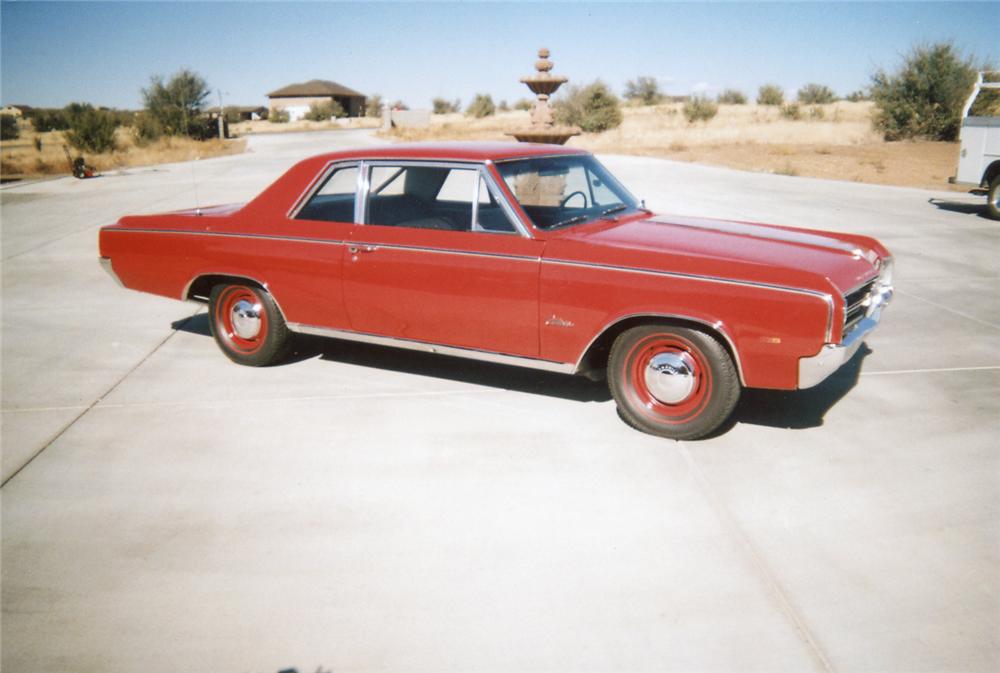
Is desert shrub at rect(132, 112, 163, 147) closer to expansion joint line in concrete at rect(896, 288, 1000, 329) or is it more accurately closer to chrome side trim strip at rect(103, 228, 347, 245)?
chrome side trim strip at rect(103, 228, 347, 245)

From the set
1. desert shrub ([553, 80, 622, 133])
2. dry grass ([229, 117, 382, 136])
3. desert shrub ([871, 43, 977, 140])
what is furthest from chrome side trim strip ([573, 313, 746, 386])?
dry grass ([229, 117, 382, 136])

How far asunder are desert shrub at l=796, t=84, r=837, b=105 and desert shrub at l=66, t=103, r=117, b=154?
48.0 meters

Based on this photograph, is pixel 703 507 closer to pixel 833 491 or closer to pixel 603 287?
pixel 833 491

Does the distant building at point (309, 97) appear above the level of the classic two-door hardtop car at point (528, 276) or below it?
above

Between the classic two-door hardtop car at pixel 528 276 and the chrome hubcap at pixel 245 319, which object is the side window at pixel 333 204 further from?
the chrome hubcap at pixel 245 319

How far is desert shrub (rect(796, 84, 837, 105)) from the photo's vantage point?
5634 cm

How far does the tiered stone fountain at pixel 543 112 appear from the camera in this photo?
11.0 meters

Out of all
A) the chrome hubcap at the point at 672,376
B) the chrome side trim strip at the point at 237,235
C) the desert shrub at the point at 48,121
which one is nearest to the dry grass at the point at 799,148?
the chrome side trim strip at the point at 237,235

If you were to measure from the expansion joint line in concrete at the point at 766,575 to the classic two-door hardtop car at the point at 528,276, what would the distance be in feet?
1.40

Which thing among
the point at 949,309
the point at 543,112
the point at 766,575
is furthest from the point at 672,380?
the point at 543,112

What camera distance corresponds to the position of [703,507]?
3.22 metres

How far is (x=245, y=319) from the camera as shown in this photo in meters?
4.98

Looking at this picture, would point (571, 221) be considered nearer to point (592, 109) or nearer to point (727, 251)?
point (727, 251)

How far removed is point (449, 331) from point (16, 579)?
2.28 meters
